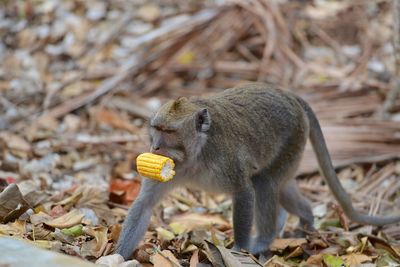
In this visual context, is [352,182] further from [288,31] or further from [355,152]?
[288,31]

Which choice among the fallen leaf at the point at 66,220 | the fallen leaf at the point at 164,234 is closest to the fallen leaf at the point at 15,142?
the fallen leaf at the point at 164,234

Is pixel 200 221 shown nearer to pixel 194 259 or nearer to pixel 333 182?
pixel 333 182

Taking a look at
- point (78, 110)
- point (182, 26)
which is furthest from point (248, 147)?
point (182, 26)

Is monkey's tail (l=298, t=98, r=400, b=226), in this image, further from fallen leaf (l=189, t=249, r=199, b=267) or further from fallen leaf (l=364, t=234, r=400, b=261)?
fallen leaf (l=189, t=249, r=199, b=267)

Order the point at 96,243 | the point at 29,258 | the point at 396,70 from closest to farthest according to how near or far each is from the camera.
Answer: the point at 29,258 → the point at 96,243 → the point at 396,70

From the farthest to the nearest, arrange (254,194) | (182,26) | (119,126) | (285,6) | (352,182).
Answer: (285,6)
(182,26)
(119,126)
(352,182)
(254,194)

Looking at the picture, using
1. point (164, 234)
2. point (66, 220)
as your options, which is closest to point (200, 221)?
point (164, 234)

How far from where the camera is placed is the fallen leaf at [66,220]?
4.49 meters

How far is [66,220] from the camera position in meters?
4.58

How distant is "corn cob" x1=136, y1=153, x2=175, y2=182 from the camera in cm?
412

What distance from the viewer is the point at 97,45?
30.8ft

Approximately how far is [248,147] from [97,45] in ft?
16.5

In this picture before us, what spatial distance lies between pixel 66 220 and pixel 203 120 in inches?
42.9

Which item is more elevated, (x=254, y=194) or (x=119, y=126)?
(x=254, y=194)
